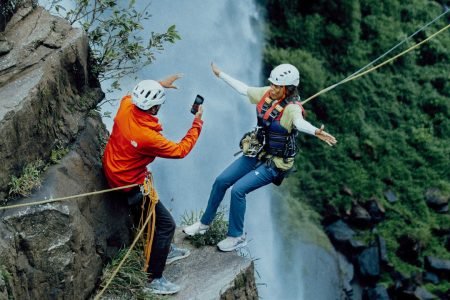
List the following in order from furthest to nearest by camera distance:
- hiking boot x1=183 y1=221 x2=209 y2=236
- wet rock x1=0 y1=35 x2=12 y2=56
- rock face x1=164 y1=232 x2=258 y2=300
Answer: hiking boot x1=183 y1=221 x2=209 y2=236 < rock face x1=164 y1=232 x2=258 y2=300 < wet rock x1=0 y1=35 x2=12 y2=56

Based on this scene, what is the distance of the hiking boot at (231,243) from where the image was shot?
9703 mm

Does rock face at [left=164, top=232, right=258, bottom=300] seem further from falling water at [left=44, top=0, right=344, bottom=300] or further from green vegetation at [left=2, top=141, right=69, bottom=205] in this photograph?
falling water at [left=44, top=0, right=344, bottom=300]

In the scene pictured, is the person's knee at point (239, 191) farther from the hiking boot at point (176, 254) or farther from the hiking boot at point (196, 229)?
the hiking boot at point (176, 254)

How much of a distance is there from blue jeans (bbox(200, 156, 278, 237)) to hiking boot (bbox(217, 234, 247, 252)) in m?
0.06

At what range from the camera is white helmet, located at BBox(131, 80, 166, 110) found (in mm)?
8070

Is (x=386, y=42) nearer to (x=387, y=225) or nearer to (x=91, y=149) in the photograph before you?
(x=387, y=225)

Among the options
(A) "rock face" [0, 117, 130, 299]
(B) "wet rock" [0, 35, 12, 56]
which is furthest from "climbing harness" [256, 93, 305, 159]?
(B) "wet rock" [0, 35, 12, 56]

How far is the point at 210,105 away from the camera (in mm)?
17578

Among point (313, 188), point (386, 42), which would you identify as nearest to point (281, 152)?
point (313, 188)

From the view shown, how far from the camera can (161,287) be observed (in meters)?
9.01

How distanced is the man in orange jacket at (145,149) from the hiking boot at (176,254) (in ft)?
1.84

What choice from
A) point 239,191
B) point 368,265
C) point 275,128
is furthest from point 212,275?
point 368,265

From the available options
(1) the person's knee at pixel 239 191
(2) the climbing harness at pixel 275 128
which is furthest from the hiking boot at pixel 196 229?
(2) the climbing harness at pixel 275 128

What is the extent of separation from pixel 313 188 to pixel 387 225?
2.02m
